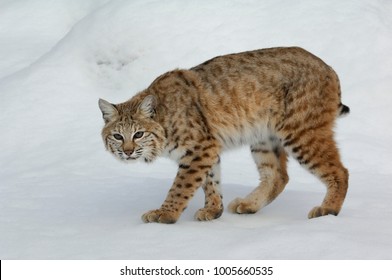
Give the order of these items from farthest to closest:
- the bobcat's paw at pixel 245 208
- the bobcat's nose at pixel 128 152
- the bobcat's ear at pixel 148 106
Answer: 1. the bobcat's paw at pixel 245 208
2. the bobcat's ear at pixel 148 106
3. the bobcat's nose at pixel 128 152

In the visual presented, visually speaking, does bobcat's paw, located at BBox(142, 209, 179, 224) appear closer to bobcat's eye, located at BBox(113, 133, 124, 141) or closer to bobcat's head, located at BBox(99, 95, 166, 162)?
bobcat's head, located at BBox(99, 95, 166, 162)

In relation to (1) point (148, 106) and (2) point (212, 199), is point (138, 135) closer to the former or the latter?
(1) point (148, 106)

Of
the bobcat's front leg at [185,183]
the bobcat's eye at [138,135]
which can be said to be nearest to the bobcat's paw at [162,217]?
the bobcat's front leg at [185,183]

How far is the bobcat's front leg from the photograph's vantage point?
656 centimetres

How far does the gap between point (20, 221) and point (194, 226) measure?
160 cm

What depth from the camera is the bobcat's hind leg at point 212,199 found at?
22.2 feet

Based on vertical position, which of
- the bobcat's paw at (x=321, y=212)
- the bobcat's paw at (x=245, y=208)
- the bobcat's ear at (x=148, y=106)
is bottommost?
the bobcat's paw at (x=321, y=212)

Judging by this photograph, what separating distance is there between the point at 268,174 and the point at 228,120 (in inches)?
31.7

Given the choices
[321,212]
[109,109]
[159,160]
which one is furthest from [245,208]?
[159,160]

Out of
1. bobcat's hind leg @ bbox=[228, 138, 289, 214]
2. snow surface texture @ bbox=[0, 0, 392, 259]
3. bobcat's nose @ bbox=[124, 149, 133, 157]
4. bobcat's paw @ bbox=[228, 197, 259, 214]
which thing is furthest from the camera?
bobcat's hind leg @ bbox=[228, 138, 289, 214]

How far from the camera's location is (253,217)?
276 inches

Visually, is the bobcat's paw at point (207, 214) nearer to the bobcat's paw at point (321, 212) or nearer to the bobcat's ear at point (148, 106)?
the bobcat's paw at point (321, 212)

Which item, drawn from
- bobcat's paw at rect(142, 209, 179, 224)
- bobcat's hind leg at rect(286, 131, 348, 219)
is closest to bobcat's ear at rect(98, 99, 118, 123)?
bobcat's paw at rect(142, 209, 179, 224)

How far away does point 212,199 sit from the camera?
271 inches
